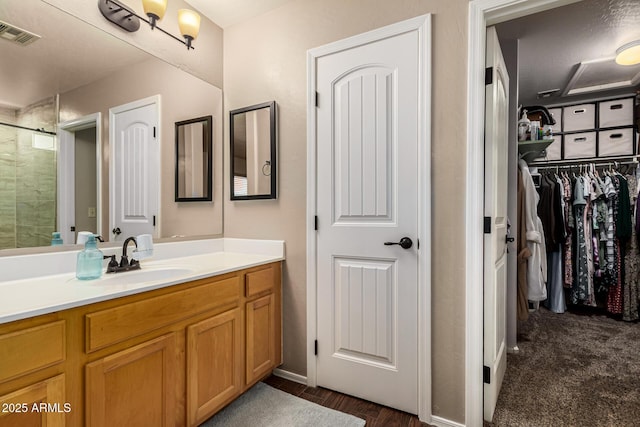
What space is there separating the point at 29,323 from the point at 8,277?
59cm

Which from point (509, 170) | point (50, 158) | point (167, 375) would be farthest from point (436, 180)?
point (50, 158)

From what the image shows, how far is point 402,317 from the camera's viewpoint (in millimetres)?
1707

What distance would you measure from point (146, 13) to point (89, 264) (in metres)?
1.45

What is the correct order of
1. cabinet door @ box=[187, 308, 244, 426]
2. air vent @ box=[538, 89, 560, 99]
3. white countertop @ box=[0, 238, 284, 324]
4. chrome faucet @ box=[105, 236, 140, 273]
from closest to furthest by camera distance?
white countertop @ box=[0, 238, 284, 324], cabinet door @ box=[187, 308, 244, 426], chrome faucet @ box=[105, 236, 140, 273], air vent @ box=[538, 89, 560, 99]

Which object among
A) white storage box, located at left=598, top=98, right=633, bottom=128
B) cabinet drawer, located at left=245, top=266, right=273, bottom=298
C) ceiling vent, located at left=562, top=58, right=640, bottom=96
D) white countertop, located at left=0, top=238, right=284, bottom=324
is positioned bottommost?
cabinet drawer, located at left=245, top=266, right=273, bottom=298

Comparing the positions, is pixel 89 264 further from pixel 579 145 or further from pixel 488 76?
pixel 579 145

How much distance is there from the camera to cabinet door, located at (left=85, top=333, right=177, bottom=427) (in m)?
1.11

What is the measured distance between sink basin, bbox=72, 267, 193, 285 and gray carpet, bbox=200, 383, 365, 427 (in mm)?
816

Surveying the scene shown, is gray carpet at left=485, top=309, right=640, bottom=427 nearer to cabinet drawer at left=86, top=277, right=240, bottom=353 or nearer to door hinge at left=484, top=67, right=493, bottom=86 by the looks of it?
cabinet drawer at left=86, top=277, right=240, bottom=353

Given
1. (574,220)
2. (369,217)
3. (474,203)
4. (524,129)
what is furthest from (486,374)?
(574,220)

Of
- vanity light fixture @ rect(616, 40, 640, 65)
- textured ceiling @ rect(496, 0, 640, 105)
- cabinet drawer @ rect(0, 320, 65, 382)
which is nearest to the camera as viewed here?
cabinet drawer @ rect(0, 320, 65, 382)

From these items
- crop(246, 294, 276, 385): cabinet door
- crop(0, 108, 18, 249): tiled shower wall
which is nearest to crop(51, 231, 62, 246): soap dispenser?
crop(0, 108, 18, 249): tiled shower wall

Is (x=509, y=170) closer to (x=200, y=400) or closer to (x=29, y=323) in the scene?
(x=200, y=400)

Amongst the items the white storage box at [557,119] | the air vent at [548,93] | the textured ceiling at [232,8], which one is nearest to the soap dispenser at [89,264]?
the textured ceiling at [232,8]
